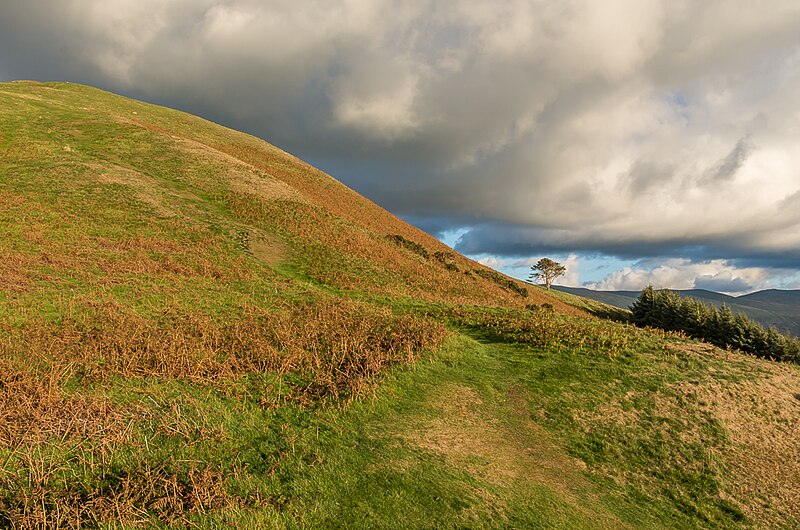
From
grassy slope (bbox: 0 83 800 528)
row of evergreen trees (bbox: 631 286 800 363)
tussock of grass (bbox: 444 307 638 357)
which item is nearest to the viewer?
grassy slope (bbox: 0 83 800 528)

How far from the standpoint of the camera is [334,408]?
517 inches

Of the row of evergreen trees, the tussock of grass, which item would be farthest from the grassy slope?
the row of evergreen trees

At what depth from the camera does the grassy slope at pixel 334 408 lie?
9188mm

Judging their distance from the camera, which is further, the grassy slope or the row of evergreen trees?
the row of evergreen trees

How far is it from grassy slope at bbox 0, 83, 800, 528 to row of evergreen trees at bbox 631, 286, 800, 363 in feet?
79.6

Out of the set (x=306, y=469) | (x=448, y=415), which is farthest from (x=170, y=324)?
(x=448, y=415)

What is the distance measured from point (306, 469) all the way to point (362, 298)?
18417 millimetres

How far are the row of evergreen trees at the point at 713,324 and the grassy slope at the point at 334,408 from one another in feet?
79.6

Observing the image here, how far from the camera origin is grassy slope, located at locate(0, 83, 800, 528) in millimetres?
9188

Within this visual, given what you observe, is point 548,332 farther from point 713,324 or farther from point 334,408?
point 713,324

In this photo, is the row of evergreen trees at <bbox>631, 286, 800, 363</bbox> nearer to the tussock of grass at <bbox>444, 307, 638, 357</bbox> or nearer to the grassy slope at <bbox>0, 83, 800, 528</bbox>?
the tussock of grass at <bbox>444, 307, 638, 357</bbox>

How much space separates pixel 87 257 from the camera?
1017 inches

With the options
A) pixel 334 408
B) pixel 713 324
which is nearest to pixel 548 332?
pixel 334 408

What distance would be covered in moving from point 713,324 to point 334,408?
156 feet
